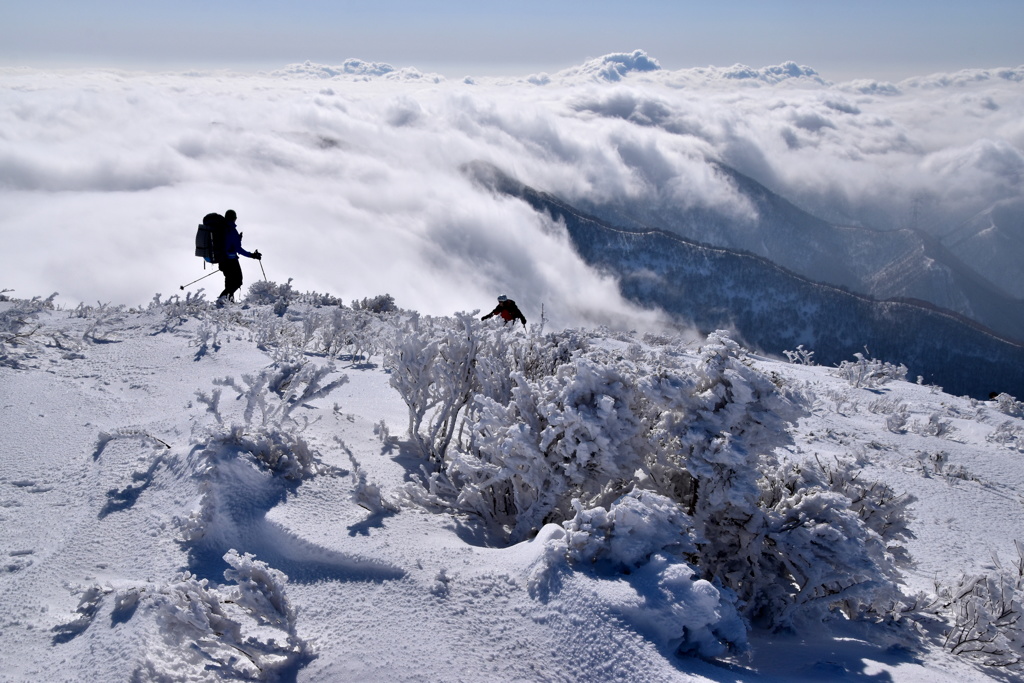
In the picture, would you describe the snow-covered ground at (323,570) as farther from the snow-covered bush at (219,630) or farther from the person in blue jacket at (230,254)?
the person in blue jacket at (230,254)

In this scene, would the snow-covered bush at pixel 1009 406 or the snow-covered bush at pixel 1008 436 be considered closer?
the snow-covered bush at pixel 1008 436

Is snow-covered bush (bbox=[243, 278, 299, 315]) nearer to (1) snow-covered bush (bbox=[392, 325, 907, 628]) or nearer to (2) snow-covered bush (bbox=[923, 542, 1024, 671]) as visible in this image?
(1) snow-covered bush (bbox=[392, 325, 907, 628])

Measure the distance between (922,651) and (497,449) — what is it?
89.0 inches

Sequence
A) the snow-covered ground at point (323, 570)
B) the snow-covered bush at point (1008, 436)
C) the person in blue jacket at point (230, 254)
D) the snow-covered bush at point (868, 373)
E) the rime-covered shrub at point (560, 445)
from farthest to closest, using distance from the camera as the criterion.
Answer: the snow-covered bush at point (868, 373) < the person in blue jacket at point (230, 254) < the snow-covered bush at point (1008, 436) < the rime-covered shrub at point (560, 445) < the snow-covered ground at point (323, 570)

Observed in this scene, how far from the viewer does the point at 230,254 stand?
10.2 metres

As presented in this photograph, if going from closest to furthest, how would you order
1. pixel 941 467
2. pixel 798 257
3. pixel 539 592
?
1. pixel 539 592
2. pixel 941 467
3. pixel 798 257

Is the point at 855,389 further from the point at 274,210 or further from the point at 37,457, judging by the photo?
the point at 274,210

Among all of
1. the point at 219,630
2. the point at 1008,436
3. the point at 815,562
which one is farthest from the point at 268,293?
the point at 1008,436

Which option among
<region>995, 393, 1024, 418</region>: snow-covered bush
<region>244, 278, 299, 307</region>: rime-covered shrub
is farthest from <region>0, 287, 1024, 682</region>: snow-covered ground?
<region>995, 393, 1024, 418</region>: snow-covered bush

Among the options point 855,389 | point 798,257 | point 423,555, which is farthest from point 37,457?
point 798,257

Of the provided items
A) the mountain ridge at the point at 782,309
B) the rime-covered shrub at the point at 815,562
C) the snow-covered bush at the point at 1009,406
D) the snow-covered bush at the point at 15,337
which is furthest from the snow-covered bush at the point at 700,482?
the mountain ridge at the point at 782,309

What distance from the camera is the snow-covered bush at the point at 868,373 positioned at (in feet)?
34.4

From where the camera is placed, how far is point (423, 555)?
2.86m

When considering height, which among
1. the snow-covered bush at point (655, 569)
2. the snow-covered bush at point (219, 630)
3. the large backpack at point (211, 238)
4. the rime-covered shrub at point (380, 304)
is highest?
the large backpack at point (211, 238)
